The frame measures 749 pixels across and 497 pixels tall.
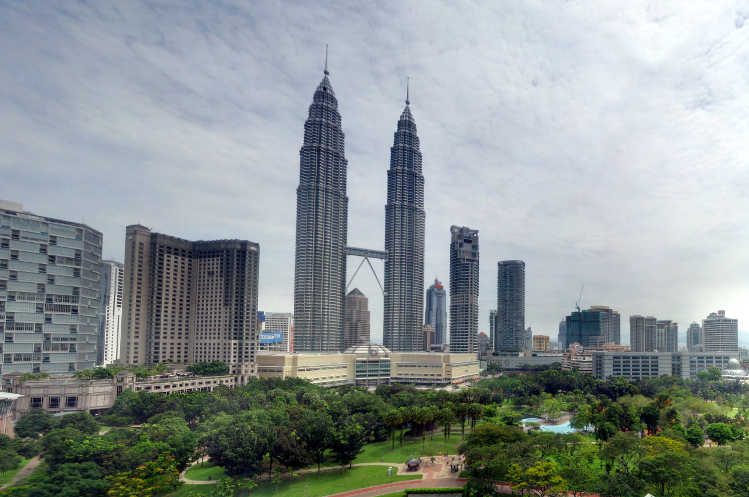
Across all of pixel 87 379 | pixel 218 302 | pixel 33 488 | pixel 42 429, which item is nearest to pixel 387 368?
pixel 218 302

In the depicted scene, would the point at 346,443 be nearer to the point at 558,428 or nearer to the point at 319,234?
the point at 558,428

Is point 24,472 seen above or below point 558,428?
above

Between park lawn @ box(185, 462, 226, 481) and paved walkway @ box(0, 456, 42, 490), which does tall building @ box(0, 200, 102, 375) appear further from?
park lawn @ box(185, 462, 226, 481)

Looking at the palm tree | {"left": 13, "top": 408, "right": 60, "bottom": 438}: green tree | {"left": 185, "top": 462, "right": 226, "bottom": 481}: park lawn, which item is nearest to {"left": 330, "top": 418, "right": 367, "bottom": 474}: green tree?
the palm tree

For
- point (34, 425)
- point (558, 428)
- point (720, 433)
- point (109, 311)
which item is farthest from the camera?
point (109, 311)

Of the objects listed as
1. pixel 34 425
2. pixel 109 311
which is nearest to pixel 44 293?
pixel 34 425

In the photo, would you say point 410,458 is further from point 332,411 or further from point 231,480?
point 231,480
